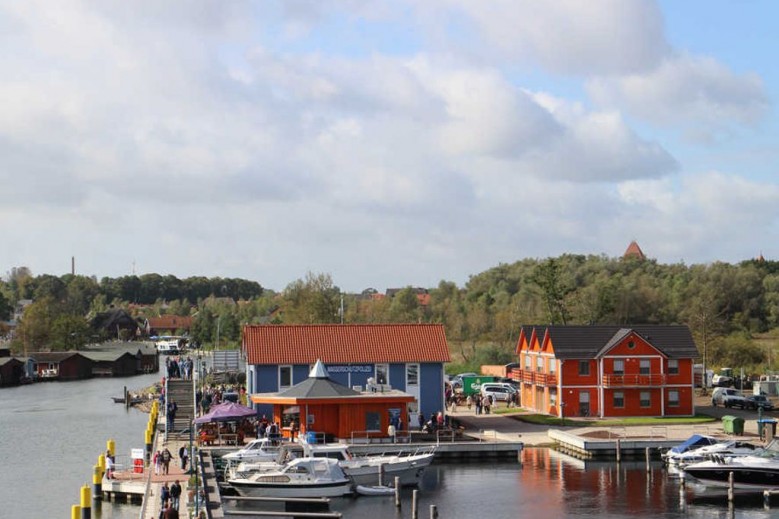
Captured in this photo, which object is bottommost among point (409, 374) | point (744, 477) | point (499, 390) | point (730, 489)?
point (730, 489)

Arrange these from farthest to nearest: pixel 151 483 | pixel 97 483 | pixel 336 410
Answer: pixel 336 410 < pixel 97 483 < pixel 151 483

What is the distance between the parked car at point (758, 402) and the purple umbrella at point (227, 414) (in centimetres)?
3610

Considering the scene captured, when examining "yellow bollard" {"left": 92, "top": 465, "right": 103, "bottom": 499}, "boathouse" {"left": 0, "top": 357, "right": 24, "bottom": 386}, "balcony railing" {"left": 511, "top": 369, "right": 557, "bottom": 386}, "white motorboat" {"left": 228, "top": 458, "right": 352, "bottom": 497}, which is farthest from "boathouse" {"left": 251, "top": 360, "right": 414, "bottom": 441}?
"boathouse" {"left": 0, "top": 357, "right": 24, "bottom": 386}

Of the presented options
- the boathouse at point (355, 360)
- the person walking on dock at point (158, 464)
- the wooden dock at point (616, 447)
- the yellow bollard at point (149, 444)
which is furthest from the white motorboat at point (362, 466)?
the boathouse at point (355, 360)

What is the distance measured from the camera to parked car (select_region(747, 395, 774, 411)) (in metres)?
73.6

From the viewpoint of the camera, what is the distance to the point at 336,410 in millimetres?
56531

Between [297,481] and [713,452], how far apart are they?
18.6 m

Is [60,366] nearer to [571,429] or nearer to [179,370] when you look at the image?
[179,370]

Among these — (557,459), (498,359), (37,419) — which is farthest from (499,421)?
(498,359)

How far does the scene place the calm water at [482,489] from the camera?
43219 millimetres

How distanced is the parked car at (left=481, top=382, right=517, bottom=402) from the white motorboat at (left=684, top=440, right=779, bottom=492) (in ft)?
118

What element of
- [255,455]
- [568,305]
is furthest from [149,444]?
[568,305]

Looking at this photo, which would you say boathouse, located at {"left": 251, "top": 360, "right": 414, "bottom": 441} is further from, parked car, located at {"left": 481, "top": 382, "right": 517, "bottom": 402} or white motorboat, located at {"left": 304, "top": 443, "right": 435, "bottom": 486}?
parked car, located at {"left": 481, "top": 382, "right": 517, "bottom": 402}

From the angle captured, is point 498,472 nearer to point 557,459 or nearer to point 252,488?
point 557,459
